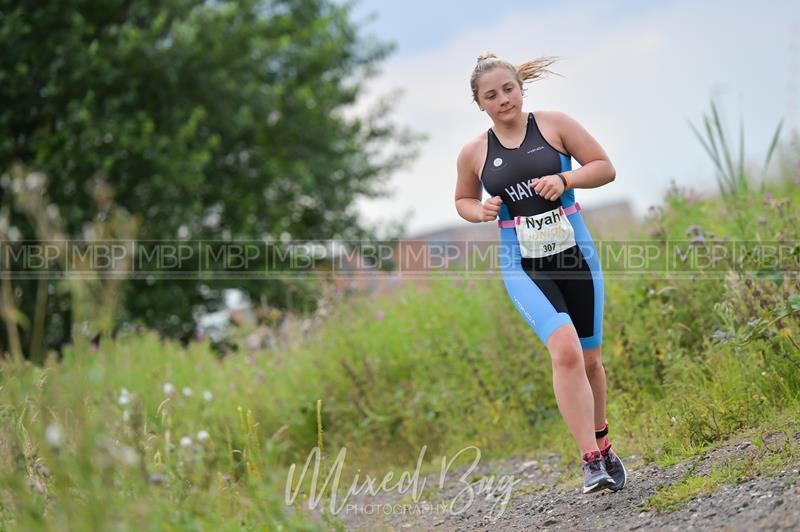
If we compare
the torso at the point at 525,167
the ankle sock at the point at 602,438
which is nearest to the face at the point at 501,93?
the torso at the point at 525,167

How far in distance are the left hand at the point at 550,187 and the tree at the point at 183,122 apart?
10033 millimetres

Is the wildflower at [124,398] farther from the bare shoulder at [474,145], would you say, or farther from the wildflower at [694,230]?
the wildflower at [694,230]

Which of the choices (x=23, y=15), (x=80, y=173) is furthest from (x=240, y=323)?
(x=23, y=15)

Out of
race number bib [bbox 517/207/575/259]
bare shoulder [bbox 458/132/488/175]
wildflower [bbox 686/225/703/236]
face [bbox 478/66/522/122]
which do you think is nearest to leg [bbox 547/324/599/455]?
race number bib [bbox 517/207/575/259]

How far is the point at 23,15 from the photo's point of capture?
13984 mm

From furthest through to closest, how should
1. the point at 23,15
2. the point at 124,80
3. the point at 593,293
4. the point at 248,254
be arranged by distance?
the point at 248,254 → the point at 124,80 → the point at 23,15 → the point at 593,293

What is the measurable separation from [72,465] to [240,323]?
285 inches

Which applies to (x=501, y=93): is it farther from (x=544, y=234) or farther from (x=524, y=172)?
(x=544, y=234)

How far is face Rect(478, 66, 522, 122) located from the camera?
4.70 m

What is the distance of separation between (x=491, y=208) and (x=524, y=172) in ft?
0.86

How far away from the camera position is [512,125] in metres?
4.82

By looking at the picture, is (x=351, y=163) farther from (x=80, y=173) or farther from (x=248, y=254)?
(x=80, y=173)

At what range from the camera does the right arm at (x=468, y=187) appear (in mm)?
4906

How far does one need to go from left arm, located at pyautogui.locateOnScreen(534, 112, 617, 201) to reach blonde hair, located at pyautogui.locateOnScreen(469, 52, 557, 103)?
0.28m
